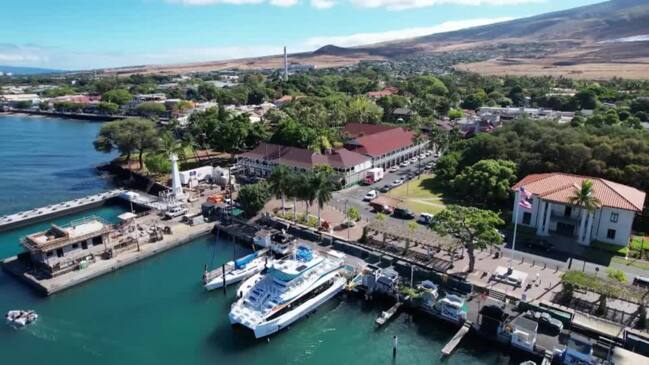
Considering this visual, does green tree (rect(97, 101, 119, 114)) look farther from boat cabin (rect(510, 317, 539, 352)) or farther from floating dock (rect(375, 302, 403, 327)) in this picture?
boat cabin (rect(510, 317, 539, 352))

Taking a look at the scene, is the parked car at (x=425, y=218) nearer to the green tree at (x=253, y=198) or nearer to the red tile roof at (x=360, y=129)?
the green tree at (x=253, y=198)

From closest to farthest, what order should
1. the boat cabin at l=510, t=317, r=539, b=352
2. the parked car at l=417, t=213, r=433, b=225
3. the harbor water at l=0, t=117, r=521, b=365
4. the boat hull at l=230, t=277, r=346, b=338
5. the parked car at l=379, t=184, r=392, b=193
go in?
the boat cabin at l=510, t=317, r=539, b=352, the harbor water at l=0, t=117, r=521, b=365, the boat hull at l=230, t=277, r=346, b=338, the parked car at l=417, t=213, r=433, b=225, the parked car at l=379, t=184, r=392, b=193

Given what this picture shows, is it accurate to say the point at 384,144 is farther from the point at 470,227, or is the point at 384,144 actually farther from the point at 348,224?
the point at 470,227

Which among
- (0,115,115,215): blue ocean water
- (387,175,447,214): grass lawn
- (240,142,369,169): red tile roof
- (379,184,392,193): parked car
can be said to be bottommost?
(0,115,115,215): blue ocean water

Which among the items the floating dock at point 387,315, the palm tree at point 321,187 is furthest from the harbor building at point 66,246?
the floating dock at point 387,315

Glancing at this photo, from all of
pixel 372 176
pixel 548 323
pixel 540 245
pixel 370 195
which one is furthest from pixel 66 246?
pixel 540 245

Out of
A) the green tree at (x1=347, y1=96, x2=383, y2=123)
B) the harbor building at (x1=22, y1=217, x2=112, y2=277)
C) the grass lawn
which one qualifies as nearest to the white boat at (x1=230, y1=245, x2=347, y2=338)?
the harbor building at (x1=22, y1=217, x2=112, y2=277)

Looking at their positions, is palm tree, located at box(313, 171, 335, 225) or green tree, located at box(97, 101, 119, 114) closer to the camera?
palm tree, located at box(313, 171, 335, 225)

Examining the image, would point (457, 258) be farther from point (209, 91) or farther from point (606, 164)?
point (209, 91)
